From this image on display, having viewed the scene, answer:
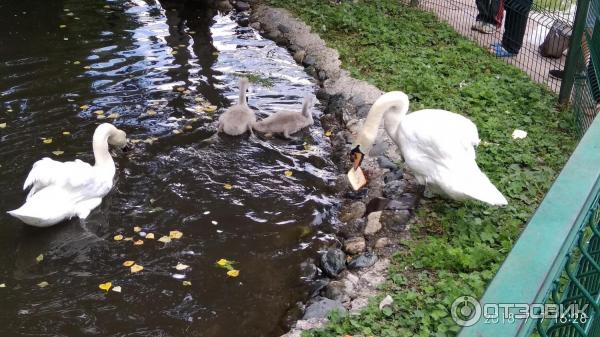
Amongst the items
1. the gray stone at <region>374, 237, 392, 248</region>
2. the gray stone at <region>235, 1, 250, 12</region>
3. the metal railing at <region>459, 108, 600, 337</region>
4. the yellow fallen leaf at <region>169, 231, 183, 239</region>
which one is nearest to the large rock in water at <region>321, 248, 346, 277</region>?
the gray stone at <region>374, 237, 392, 248</region>

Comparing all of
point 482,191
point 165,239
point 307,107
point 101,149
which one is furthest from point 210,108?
point 482,191

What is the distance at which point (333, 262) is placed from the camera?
4785mm

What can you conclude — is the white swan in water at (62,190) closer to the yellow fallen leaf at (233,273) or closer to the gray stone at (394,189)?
the yellow fallen leaf at (233,273)

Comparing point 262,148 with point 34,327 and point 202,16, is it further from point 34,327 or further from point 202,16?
point 202,16

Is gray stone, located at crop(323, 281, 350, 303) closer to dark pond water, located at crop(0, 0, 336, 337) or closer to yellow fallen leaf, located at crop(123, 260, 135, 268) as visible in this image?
dark pond water, located at crop(0, 0, 336, 337)

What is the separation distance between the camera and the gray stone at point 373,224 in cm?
503

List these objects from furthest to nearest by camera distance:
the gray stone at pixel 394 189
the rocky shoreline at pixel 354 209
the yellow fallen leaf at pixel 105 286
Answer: the gray stone at pixel 394 189
the yellow fallen leaf at pixel 105 286
the rocky shoreline at pixel 354 209

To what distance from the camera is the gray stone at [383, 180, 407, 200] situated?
542 cm

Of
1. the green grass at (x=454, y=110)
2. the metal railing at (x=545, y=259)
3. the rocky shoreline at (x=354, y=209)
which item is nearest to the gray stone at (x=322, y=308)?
the rocky shoreline at (x=354, y=209)

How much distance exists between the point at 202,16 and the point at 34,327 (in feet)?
23.7

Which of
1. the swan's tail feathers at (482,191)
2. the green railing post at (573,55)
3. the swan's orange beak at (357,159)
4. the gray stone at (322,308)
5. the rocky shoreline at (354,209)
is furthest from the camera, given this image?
the green railing post at (573,55)

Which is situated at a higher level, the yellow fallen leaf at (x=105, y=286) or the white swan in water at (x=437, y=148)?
the white swan in water at (x=437, y=148)

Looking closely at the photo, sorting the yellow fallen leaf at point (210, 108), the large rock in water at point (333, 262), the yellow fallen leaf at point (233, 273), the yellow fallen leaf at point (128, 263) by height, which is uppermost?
the yellow fallen leaf at point (210, 108)

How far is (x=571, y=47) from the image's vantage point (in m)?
6.65
